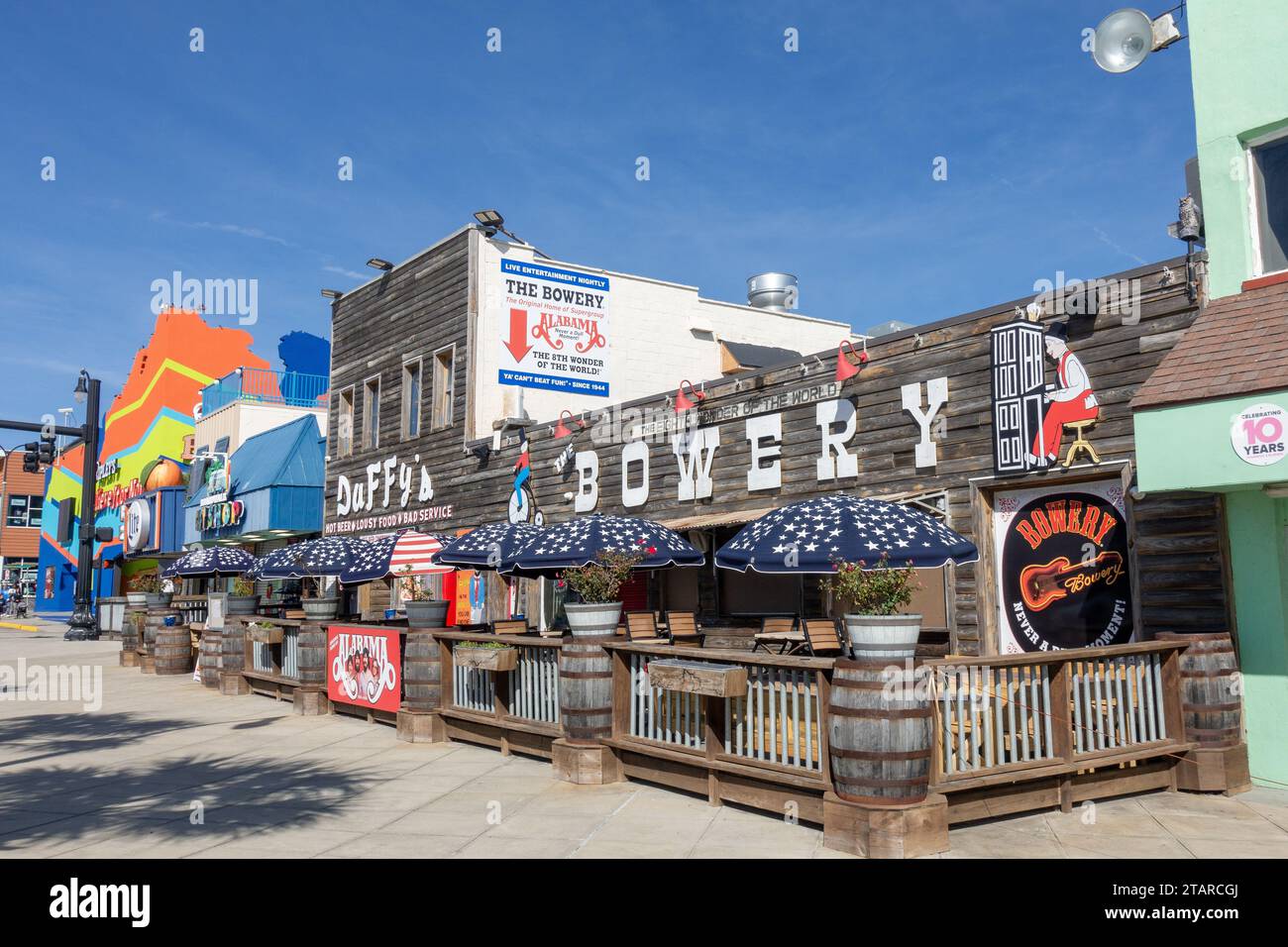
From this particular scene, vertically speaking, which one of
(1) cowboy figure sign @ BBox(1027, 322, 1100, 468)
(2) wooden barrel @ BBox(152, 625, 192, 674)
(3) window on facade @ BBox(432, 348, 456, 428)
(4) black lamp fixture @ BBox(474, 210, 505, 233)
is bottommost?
(2) wooden barrel @ BBox(152, 625, 192, 674)

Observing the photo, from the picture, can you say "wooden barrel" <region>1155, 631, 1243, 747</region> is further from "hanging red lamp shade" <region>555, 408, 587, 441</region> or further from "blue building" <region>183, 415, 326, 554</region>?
"blue building" <region>183, 415, 326, 554</region>

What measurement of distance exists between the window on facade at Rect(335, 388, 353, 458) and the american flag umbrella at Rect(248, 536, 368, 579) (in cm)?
766

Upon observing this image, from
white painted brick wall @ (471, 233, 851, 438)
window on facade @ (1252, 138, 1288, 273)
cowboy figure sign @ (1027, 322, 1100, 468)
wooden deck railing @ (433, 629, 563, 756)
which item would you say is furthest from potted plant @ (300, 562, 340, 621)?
window on facade @ (1252, 138, 1288, 273)

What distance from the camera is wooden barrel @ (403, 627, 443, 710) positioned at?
11188mm

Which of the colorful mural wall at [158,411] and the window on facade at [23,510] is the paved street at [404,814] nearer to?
the colorful mural wall at [158,411]

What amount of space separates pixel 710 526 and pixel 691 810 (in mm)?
5911

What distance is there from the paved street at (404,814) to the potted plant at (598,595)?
1.39 meters

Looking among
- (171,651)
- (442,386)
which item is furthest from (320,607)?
(442,386)

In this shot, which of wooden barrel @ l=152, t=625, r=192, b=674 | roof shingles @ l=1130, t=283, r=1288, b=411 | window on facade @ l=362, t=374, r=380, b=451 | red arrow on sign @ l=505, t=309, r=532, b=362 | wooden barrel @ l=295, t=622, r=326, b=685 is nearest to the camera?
roof shingles @ l=1130, t=283, r=1288, b=411

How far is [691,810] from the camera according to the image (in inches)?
299

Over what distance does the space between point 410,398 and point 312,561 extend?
6.91 meters

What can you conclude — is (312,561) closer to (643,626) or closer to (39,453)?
(643,626)

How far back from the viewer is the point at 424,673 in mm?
11242
